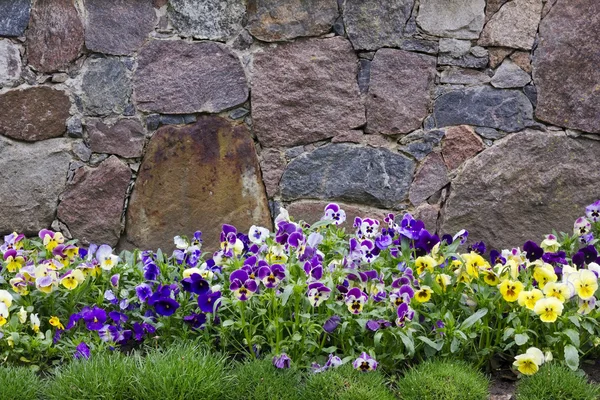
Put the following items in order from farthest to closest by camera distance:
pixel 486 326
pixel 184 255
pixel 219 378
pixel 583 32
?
1. pixel 583 32
2. pixel 184 255
3. pixel 486 326
4. pixel 219 378

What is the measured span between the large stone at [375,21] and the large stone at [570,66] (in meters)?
0.66

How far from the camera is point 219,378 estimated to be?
2.44 metres

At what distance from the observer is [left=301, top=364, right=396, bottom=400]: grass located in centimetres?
237

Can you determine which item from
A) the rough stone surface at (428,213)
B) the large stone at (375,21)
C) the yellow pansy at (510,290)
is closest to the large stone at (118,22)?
the large stone at (375,21)

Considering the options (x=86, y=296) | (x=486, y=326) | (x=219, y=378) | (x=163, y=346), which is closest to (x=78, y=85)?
(x=86, y=296)

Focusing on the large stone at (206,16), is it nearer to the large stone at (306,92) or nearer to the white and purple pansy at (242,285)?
the large stone at (306,92)

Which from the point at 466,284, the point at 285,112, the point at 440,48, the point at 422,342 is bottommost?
the point at 422,342

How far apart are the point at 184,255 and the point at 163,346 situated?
1.60 feet

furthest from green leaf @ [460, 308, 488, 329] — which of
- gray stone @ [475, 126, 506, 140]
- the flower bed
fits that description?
gray stone @ [475, 126, 506, 140]

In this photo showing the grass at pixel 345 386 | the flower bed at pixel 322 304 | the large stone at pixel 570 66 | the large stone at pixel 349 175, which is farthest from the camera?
the large stone at pixel 349 175

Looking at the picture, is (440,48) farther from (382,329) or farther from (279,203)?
(382,329)

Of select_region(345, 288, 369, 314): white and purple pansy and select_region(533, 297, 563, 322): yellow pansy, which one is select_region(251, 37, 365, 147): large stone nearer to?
select_region(345, 288, 369, 314): white and purple pansy

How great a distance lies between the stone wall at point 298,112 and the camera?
12.3ft

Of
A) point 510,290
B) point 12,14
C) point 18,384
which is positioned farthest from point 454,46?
point 18,384
